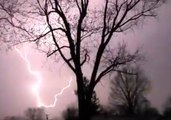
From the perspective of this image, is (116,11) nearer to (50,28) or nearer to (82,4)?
(82,4)

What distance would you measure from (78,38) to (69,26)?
79 centimetres

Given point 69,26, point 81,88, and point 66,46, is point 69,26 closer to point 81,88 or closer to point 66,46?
point 66,46

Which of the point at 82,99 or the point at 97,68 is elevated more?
the point at 97,68

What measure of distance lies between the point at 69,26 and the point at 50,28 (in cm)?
99

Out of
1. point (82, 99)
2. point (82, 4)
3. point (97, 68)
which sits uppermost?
point (82, 4)

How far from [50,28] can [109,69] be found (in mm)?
3605

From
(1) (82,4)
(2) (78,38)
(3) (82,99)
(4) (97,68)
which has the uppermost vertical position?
(1) (82,4)

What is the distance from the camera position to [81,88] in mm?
22297

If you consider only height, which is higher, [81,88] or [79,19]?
[79,19]

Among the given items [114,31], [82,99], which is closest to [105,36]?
[114,31]

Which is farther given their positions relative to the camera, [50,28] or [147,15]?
[147,15]

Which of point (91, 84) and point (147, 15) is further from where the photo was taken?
point (147, 15)

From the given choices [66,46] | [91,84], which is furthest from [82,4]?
[91,84]

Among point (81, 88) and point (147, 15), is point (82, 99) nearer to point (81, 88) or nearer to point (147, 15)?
point (81, 88)
